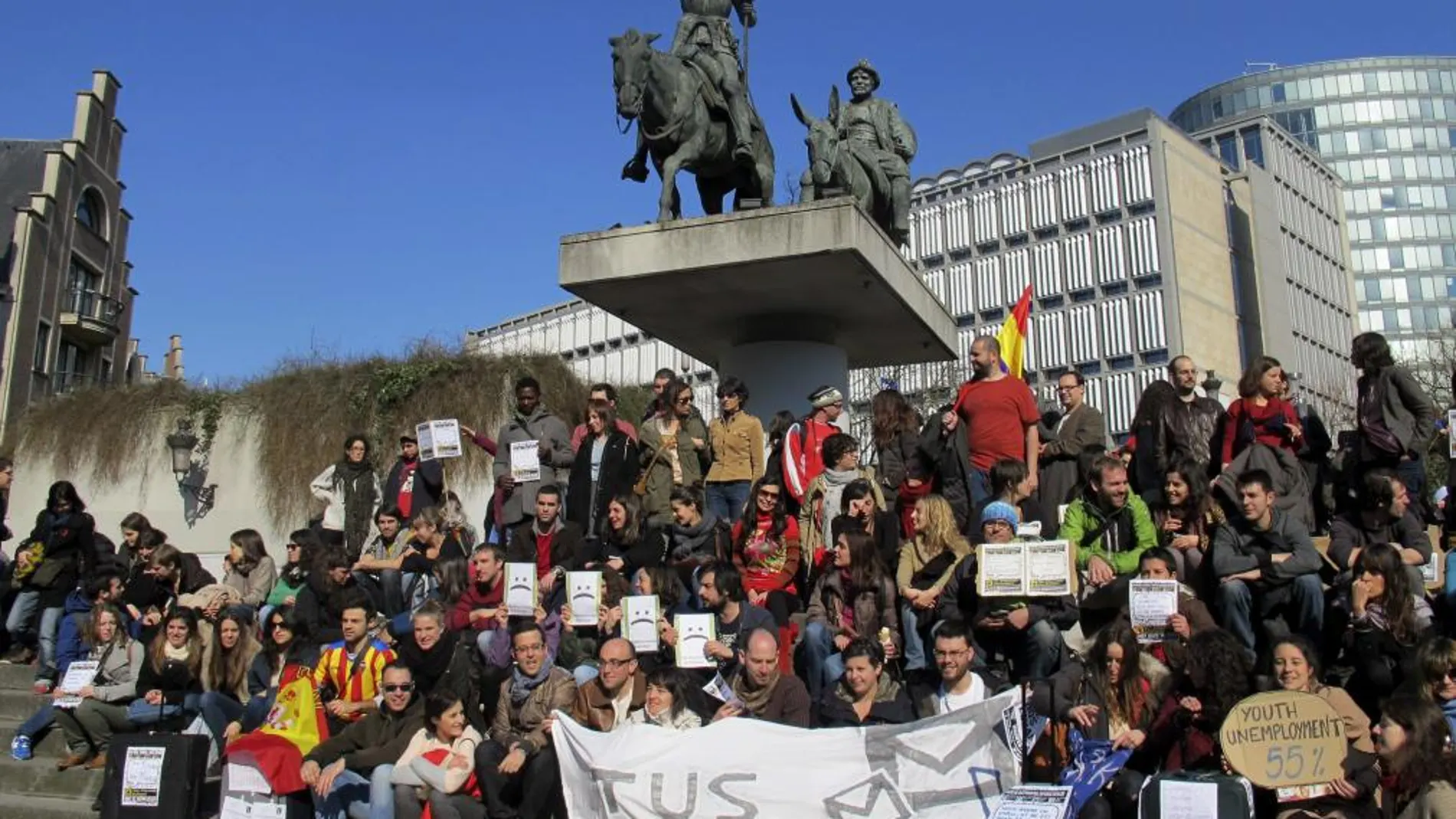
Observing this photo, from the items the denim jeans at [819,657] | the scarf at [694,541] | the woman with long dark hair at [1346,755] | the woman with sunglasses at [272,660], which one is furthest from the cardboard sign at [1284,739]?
the woman with sunglasses at [272,660]

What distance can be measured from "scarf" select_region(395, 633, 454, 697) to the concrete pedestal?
4.57m

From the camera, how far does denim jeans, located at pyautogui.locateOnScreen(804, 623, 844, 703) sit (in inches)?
319

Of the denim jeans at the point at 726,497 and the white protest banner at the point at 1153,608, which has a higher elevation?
the denim jeans at the point at 726,497

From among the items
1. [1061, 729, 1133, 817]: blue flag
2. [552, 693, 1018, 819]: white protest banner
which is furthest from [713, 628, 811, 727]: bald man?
[1061, 729, 1133, 817]: blue flag

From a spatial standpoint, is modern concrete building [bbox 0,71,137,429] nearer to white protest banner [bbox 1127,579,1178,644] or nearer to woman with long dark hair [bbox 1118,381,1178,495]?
woman with long dark hair [bbox 1118,381,1178,495]

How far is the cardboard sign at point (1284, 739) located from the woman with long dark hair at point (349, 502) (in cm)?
922

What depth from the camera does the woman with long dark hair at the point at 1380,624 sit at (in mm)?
6965

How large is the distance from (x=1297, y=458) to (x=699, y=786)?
17.7 ft

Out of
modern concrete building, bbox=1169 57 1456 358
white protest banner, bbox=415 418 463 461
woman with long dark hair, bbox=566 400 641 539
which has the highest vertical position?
modern concrete building, bbox=1169 57 1456 358

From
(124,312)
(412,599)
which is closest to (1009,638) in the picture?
(412,599)

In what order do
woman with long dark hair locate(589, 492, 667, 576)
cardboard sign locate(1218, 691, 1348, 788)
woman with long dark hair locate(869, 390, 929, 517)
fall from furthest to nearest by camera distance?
woman with long dark hair locate(869, 390, 929, 517) < woman with long dark hair locate(589, 492, 667, 576) < cardboard sign locate(1218, 691, 1348, 788)

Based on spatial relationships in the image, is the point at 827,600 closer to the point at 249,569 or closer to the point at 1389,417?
the point at 1389,417

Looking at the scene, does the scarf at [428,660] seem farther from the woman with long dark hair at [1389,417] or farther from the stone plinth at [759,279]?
the woman with long dark hair at [1389,417]

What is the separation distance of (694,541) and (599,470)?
1.54 meters
